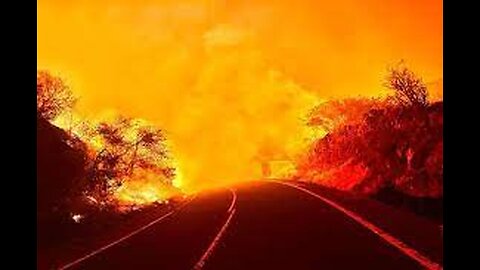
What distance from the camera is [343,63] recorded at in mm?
67188

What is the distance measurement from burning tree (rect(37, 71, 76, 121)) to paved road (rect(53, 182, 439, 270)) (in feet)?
30.9

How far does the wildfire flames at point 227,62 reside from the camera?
60.9 metres

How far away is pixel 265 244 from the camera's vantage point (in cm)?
Answer: 1744

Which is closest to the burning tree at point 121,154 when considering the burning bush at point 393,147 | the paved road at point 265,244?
the paved road at point 265,244

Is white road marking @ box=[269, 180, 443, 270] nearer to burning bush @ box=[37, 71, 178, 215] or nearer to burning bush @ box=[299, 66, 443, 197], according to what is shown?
burning bush @ box=[299, 66, 443, 197]

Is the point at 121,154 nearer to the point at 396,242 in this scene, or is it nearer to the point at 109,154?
the point at 109,154

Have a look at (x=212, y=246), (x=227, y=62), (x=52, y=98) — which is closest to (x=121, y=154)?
(x=52, y=98)

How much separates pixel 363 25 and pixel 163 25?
24692 millimetres

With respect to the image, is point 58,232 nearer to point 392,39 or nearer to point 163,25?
point 392,39

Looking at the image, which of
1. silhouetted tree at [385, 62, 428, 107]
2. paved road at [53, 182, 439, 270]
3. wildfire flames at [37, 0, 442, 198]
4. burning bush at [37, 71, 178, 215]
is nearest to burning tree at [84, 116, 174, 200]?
burning bush at [37, 71, 178, 215]
